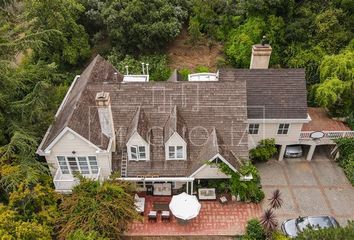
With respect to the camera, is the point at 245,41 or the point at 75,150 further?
→ the point at 245,41

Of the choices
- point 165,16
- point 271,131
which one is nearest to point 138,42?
point 165,16

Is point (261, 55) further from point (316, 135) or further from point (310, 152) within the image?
point (310, 152)

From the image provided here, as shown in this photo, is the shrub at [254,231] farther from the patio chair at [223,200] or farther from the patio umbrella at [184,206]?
the patio umbrella at [184,206]

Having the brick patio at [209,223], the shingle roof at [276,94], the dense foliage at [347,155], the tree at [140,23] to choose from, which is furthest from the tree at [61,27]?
the dense foliage at [347,155]

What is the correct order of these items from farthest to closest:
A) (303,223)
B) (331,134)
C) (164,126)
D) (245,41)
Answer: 1. (245,41)
2. (331,134)
3. (164,126)
4. (303,223)

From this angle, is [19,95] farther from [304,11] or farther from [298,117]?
[304,11]

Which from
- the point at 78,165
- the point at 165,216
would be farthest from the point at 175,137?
the point at 78,165

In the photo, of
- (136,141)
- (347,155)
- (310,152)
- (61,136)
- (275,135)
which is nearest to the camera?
(61,136)
